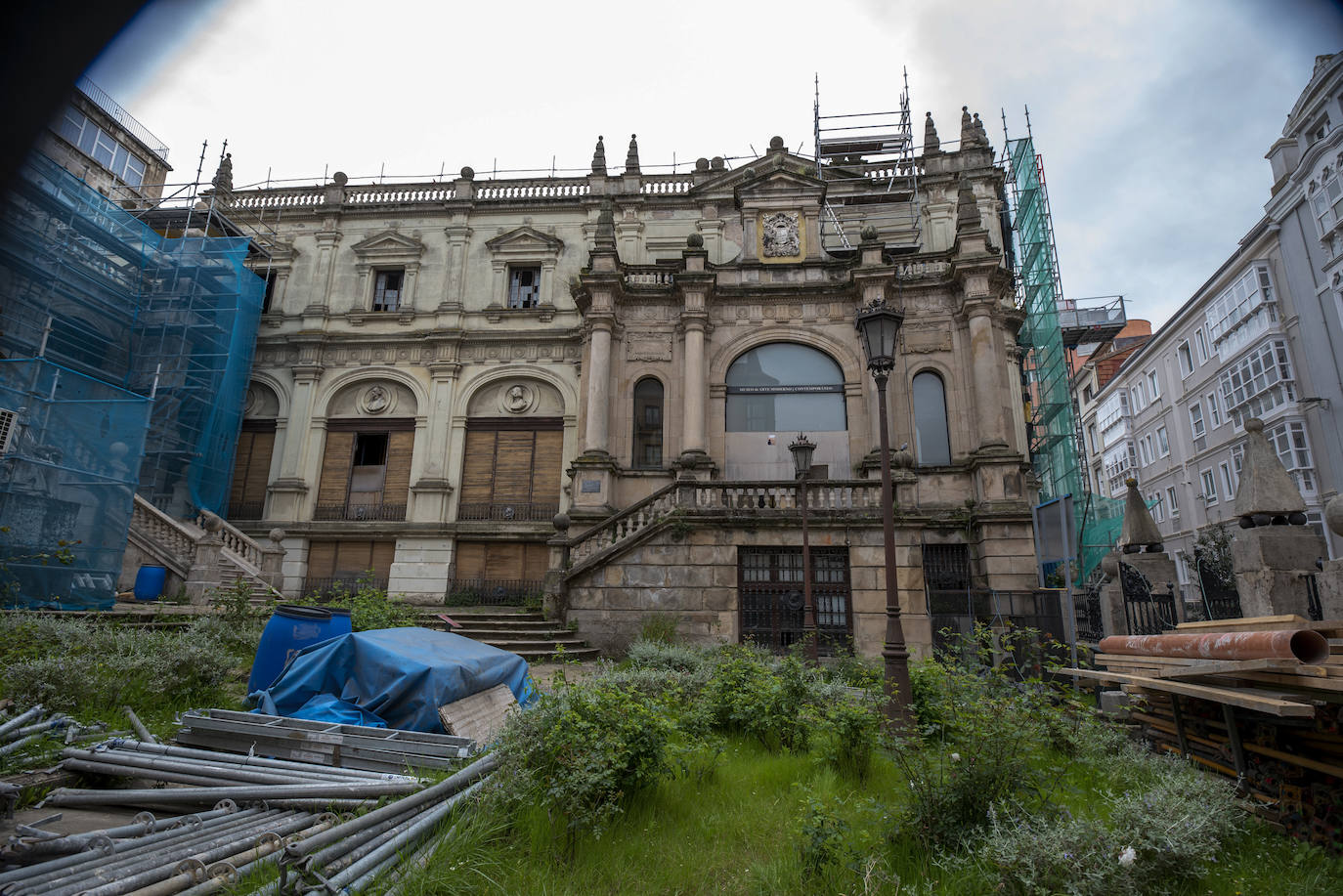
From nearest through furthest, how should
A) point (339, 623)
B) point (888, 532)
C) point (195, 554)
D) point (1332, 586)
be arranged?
point (1332, 586) < point (888, 532) < point (339, 623) < point (195, 554)

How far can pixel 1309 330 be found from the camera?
25531mm

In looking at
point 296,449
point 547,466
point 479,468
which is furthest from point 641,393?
point 296,449

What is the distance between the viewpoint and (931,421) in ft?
66.7

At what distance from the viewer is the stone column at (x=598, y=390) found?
65.0ft

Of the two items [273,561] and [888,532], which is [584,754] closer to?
[888,532]

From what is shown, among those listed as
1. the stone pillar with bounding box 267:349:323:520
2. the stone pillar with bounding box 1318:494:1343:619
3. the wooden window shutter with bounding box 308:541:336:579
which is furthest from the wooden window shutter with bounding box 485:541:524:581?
the stone pillar with bounding box 1318:494:1343:619

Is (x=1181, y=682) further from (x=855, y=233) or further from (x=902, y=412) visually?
(x=855, y=233)

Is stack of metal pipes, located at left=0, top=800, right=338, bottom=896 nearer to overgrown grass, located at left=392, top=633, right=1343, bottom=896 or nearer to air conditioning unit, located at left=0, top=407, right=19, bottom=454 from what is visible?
overgrown grass, located at left=392, top=633, right=1343, bottom=896

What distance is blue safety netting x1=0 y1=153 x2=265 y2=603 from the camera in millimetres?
19172

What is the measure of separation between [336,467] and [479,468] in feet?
16.1

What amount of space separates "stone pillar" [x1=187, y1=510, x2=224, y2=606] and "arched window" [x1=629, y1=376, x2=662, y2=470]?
1121cm

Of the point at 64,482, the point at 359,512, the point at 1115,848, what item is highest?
the point at 359,512

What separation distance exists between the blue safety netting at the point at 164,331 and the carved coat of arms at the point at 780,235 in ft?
56.9

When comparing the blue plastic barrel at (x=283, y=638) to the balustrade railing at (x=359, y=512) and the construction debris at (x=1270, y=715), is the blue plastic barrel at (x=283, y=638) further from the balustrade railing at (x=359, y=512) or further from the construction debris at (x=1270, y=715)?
the balustrade railing at (x=359, y=512)
